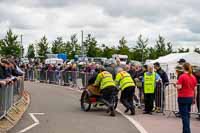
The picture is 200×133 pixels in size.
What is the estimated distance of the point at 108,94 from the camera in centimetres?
1525

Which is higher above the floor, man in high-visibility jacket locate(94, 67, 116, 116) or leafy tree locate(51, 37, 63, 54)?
leafy tree locate(51, 37, 63, 54)

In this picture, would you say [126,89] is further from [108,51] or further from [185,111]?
[108,51]

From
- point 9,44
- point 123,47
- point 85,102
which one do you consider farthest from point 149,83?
point 123,47

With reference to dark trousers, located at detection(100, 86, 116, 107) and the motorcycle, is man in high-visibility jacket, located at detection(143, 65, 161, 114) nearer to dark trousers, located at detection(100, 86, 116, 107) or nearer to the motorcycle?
the motorcycle

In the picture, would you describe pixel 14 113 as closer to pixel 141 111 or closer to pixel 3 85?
pixel 3 85

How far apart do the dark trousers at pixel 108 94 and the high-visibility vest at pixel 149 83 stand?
3.95 ft

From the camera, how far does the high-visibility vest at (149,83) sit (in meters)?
15.6

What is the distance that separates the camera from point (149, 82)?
15.6 meters

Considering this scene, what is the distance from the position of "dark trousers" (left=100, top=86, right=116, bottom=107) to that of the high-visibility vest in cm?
120

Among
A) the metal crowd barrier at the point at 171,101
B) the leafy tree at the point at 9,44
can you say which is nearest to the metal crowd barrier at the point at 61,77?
the metal crowd barrier at the point at 171,101

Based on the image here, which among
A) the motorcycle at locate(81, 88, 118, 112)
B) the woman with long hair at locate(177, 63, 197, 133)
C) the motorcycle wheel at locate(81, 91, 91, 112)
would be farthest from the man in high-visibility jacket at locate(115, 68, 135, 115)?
the woman with long hair at locate(177, 63, 197, 133)

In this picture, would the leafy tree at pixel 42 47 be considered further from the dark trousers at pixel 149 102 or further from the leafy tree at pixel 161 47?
the dark trousers at pixel 149 102

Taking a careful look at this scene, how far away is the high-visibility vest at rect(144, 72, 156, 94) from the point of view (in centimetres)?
1558

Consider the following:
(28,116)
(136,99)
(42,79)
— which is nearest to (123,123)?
(28,116)
